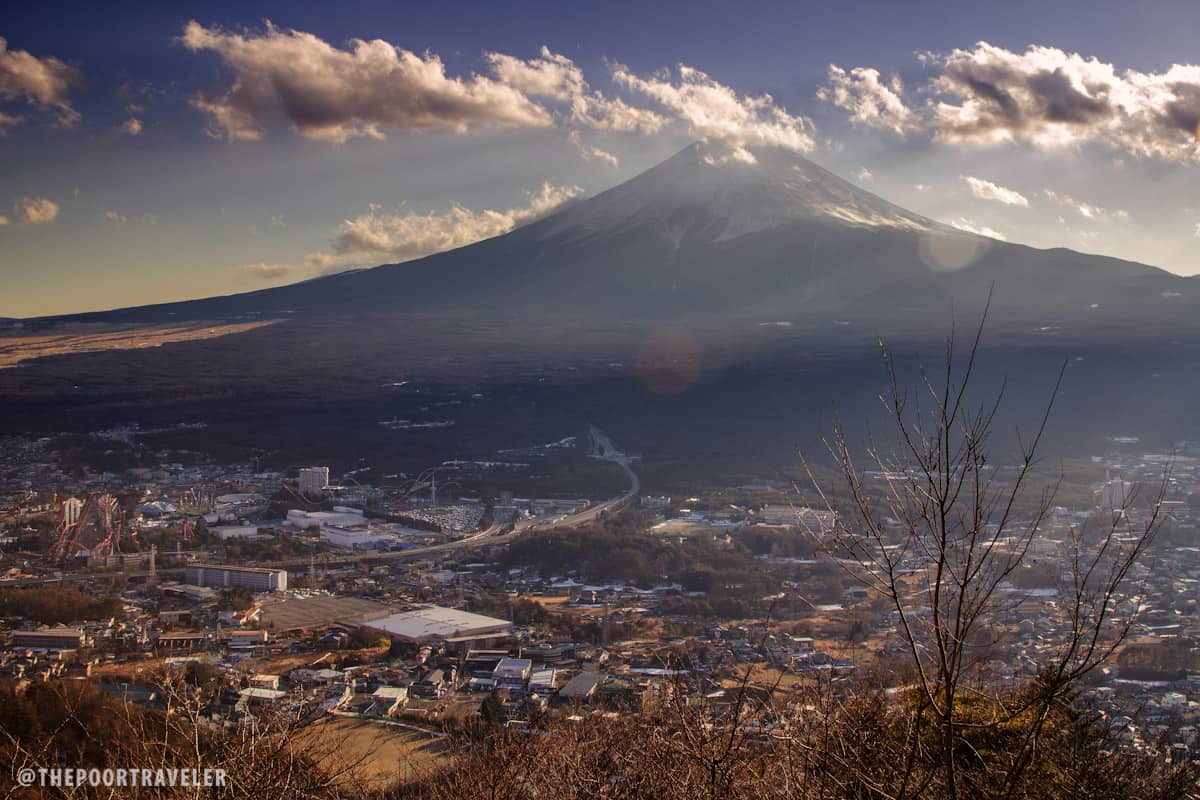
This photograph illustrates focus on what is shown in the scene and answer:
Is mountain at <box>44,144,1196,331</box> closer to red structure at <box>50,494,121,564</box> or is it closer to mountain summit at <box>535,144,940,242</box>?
mountain summit at <box>535,144,940,242</box>

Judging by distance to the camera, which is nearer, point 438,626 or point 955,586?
point 955,586

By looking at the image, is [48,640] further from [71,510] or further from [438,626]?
[71,510]

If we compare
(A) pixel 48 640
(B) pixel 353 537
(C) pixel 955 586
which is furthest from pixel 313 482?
(C) pixel 955 586

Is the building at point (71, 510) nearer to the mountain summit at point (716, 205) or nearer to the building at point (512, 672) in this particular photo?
the building at point (512, 672)

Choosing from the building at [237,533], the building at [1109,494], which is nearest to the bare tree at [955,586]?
the building at [1109,494]

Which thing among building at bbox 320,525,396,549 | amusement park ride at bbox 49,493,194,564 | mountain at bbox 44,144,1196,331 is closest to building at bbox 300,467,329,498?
building at bbox 320,525,396,549

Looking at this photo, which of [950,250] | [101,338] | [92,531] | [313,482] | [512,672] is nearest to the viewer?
[512,672]

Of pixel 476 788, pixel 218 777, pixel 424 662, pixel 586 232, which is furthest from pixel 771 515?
pixel 586 232

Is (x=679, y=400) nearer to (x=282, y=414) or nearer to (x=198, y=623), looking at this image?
(x=282, y=414)
